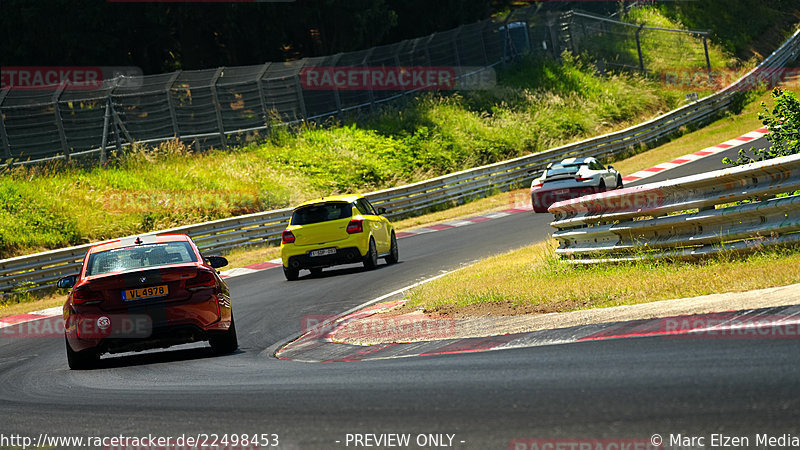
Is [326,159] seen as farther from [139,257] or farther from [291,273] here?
[139,257]

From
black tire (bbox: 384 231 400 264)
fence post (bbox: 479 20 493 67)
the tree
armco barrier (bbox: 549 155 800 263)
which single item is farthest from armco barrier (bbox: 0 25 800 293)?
the tree

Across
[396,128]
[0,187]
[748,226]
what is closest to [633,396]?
[748,226]

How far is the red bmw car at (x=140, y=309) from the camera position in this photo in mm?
10219

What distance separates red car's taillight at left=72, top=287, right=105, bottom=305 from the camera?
10.3 meters

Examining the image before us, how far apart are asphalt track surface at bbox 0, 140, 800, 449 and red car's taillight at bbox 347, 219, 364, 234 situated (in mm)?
8587

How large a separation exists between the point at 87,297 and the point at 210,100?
2461cm

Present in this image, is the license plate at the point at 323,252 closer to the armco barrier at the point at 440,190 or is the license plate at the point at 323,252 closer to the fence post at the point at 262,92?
the armco barrier at the point at 440,190

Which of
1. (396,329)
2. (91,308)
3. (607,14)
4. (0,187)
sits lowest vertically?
(396,329)

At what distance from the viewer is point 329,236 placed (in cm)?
1919

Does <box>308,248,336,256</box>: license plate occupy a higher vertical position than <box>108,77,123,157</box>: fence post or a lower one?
lower

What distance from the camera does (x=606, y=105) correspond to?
44656 mm

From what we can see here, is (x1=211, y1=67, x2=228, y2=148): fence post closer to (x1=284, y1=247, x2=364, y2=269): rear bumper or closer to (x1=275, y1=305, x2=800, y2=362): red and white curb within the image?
(x1=284, y1=247, x2=364, y2=269): rear bumper

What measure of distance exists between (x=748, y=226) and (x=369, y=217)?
9939 millimetres

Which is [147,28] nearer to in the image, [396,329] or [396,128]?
[396,128]
